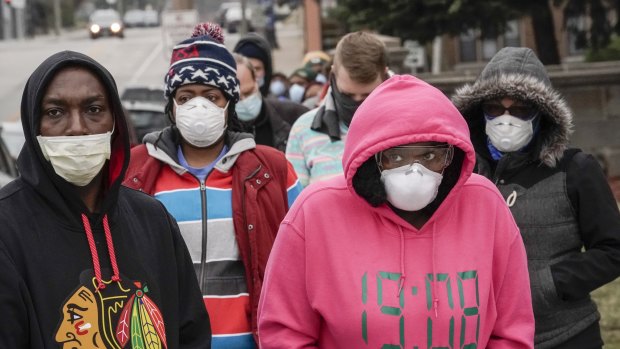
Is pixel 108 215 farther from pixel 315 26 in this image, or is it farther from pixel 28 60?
pixel 28 60

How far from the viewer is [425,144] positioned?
3.69 metres

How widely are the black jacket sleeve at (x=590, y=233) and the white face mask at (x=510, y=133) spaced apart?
0.77ft

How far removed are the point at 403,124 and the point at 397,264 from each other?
44 centimetres

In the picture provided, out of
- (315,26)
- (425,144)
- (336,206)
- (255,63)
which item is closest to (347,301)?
(336,206)

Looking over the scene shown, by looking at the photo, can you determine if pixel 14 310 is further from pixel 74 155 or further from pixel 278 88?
pixel 278 88

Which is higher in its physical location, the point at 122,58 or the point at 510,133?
the point at 122,58

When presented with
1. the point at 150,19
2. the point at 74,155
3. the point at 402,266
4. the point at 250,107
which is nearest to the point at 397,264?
the point at 402,266

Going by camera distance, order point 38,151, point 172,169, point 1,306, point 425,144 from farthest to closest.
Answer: point 172,169 → point 425,144 → point 38,151 → point 1,306

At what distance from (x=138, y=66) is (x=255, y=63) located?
39.1m

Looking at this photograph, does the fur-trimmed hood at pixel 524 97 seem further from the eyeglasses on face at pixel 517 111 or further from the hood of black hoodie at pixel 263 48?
the hood of black hoodie at pixel 263 48

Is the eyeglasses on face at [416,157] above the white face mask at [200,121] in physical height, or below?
below

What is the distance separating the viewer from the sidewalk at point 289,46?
41.2 meters

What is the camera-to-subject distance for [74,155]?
3.38m

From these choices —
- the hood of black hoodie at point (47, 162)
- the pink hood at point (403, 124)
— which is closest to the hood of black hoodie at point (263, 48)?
the pink hood at point (403, 124)
